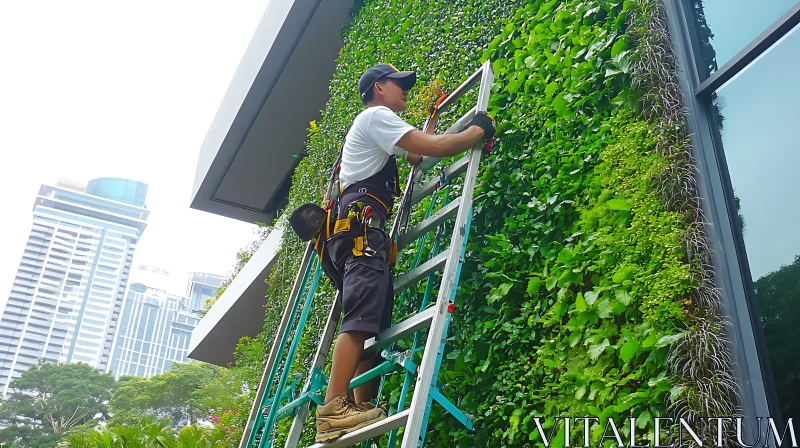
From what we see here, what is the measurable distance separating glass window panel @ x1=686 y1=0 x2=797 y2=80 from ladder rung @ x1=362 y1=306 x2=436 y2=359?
1.49 metres

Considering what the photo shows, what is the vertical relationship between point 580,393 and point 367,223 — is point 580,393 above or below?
below

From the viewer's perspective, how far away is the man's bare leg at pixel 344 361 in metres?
2.54

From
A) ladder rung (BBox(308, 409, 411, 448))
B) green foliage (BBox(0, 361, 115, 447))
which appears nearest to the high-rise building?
green foliage (BBox(0, 361, 115, 447))

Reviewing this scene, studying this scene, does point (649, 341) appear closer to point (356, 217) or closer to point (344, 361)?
point (344, 361)

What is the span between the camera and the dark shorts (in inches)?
102

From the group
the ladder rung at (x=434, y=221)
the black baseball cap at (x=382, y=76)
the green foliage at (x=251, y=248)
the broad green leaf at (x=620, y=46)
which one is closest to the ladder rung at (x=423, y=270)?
the ladder rung at (x=434, y=221)

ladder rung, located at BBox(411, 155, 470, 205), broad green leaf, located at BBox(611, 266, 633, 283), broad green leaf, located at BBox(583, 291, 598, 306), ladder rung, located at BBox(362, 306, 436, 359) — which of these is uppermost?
ladder rung, located at BBox(411, 155, 470, 205)

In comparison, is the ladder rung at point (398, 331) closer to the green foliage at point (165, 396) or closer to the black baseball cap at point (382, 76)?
the black baseball cap at point (382, 76)

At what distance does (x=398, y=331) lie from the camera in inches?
102

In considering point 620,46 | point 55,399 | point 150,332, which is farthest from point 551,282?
point 150,332

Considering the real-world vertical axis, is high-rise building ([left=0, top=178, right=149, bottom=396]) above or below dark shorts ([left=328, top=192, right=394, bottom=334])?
above

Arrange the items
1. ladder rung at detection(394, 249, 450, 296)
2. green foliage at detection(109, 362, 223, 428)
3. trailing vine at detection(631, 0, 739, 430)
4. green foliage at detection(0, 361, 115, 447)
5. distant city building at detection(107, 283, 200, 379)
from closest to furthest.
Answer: trailing vine at detection(631, 0, 739, 430) < ladder rung at detection(394, 249, 450, 296) < green foliage at detection(109, 362, 223, 428) < green foliage at detection(0, 361, 115, 447) < distant city building at detection(107, 283, 200, 379)

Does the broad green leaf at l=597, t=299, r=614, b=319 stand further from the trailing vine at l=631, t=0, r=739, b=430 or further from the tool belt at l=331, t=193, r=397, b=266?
the tool belt at l=331, t=193, r=397, b=266

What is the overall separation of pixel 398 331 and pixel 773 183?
147 cm
